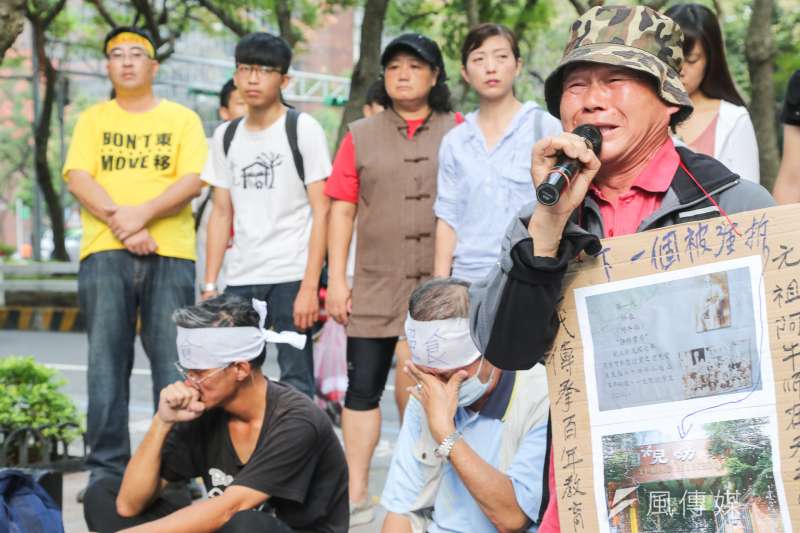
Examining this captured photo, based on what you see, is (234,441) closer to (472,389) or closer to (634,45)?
(472,389)

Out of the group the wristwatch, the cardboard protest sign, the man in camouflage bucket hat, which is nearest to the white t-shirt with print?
the wristwatch

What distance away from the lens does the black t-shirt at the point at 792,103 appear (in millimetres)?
3752

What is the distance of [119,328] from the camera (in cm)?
516

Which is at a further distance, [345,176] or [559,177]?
[345,176]

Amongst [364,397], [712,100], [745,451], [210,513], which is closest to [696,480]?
[745,451]

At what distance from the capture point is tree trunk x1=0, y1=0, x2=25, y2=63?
4598 millimetres

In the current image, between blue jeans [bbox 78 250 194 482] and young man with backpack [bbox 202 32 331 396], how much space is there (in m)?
0.33

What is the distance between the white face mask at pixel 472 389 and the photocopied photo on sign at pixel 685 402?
121cm

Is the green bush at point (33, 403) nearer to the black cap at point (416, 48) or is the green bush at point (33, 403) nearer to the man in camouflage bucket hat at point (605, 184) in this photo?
the black cap at point (416, 48)

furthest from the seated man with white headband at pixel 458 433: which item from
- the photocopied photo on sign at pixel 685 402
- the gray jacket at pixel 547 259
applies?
the photocopied photo on sign at pixel 685 402

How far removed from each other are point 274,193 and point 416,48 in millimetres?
925

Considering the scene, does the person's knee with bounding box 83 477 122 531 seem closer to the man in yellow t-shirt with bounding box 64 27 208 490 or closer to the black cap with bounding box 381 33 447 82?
the man in yellow t-shirt with bounding box 64 27 208 490

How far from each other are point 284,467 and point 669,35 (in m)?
2.18

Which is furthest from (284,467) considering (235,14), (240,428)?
(235,14)
